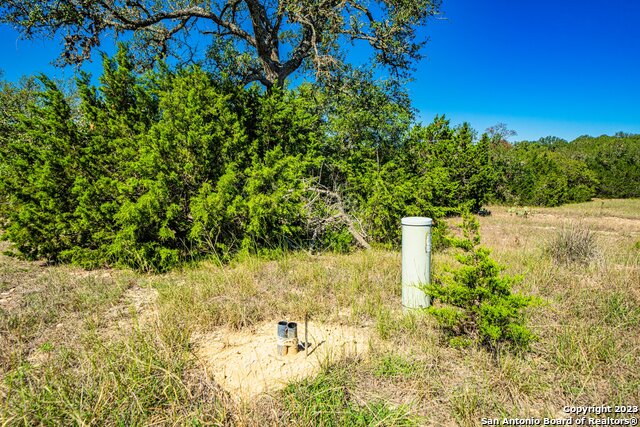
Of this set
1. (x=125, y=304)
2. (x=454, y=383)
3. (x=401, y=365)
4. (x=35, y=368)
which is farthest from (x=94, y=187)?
(x=454, y=383)

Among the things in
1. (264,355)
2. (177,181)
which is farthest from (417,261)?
(177,181)

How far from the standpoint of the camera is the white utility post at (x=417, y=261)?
3514mm

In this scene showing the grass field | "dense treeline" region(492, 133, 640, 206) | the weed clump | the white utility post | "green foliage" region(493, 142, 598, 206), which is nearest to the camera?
the grass field

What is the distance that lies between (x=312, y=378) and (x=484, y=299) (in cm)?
163

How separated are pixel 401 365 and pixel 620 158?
45.6m

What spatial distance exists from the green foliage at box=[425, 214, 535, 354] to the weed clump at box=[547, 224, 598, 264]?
12.1 ft

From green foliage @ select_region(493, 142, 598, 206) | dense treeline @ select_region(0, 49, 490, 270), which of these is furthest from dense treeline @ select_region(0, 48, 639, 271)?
green foliage @ select_region(493, 142, 598, 206)

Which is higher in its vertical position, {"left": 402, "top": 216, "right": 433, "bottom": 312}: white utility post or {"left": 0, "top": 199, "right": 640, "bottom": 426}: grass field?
{"left": 402, "top": 216, "right": 433, "bottom": 312}: white utility post

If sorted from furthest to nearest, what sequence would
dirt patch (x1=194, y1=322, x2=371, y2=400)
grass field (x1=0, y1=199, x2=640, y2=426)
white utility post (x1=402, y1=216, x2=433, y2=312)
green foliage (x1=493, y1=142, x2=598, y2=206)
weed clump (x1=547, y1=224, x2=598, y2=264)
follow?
green foliage (x1=493, y1=142, x2=598, y2=206) → weed clump (x1=547, y1=224, x2=598, y2=264) → white utility post (x1=402, y1=216, x2=433, y2=312) → dirt patch (x1=194, y1=322, x2=371, y2=400) → grass field (x1=0, y1=199, x2=640, y2=426)

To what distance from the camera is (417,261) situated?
3535 millimetres

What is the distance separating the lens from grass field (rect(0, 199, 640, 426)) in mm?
2098

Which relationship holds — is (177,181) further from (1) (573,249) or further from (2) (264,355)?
(1) (573,249)

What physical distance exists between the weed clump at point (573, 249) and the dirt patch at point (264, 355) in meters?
4.43

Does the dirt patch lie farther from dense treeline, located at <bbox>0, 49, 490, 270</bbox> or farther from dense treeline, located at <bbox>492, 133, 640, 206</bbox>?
dense treeline, located at <bbox>492, 133, 640, 206</bbox>
